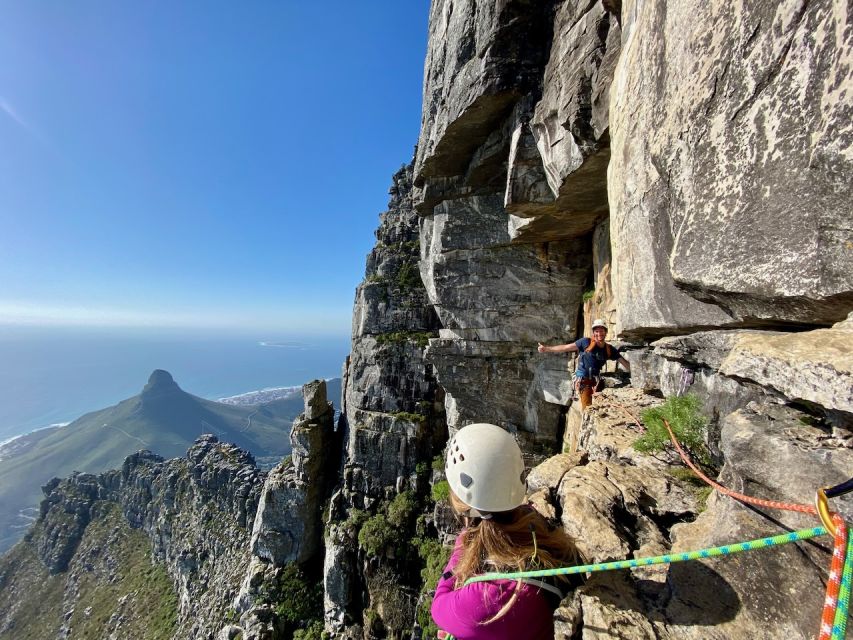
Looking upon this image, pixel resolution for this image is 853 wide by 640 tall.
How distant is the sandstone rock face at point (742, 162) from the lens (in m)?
3.02

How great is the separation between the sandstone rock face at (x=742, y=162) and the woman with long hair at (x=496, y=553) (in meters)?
3.18

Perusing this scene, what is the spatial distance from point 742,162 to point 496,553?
4689 mm

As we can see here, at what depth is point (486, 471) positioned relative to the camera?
3.17 meters

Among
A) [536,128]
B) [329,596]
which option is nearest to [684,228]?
[536,128]

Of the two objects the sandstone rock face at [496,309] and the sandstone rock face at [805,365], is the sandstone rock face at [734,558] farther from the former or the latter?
the sandstone rock face at [496,309]

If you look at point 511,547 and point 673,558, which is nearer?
point 673,558

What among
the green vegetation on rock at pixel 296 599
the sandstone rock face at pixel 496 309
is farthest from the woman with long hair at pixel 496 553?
the green vegetation on rock at pixel 296 599

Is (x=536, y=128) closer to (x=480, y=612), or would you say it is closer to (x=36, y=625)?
(x=480, y=612)

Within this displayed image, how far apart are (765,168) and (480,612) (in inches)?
192

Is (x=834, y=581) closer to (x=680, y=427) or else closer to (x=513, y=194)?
(x=680, y=427)

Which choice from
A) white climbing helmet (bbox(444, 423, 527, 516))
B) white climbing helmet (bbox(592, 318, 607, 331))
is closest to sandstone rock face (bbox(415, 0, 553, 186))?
white climbing helmet (bbox(592, 318, 607, 331))

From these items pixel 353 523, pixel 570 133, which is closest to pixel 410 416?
pixel 353 523

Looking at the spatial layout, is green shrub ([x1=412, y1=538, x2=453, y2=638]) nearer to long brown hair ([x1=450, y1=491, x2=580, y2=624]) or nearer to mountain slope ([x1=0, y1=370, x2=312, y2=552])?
long brown hair ([x1=450, y1=491, x2=580, y2=624])

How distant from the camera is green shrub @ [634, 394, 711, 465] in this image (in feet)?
15.8
